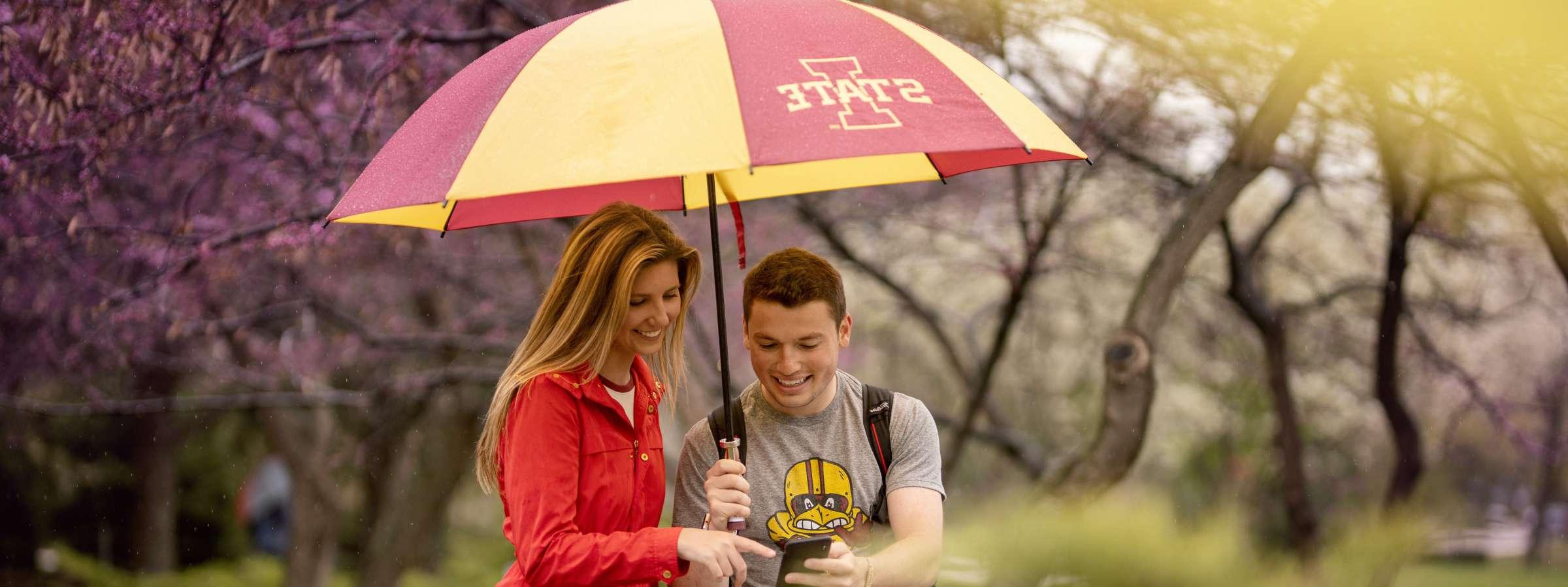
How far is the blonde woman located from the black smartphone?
5 centimetres

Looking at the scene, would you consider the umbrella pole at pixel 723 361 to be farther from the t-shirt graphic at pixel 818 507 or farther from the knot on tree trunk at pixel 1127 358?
the knot on tree trunk at pixel 1127 358

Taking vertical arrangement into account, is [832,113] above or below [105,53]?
above

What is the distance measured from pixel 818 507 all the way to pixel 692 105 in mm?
927

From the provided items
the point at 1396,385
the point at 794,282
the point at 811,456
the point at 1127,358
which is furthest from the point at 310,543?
the point at 794,282

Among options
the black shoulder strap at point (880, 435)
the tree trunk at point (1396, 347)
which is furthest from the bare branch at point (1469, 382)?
the black shoulder strap at point (880, 435)

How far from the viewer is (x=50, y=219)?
7.96 m

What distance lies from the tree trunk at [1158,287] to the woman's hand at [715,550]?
3.88 m

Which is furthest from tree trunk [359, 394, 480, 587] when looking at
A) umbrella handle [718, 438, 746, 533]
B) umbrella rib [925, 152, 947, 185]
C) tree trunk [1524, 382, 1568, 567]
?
umbrella handle [718, 438, 746, 533]

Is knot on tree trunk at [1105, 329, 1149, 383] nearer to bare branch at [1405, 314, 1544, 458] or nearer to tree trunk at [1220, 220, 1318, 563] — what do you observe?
tree trunk at [1220, 220, 1318, 563]

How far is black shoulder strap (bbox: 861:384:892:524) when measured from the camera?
2.79 metres

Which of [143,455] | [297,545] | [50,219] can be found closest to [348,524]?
[143,455]

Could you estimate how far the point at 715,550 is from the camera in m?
2.46

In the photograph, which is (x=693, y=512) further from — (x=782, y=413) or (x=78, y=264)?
(x=78, y=264)

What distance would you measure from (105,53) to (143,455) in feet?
35.9
